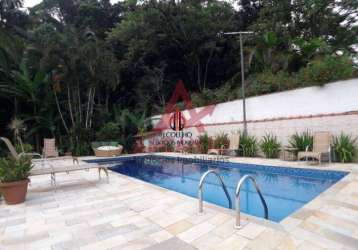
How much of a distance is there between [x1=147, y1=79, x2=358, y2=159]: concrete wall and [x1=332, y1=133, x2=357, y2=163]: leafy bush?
1.15 ft

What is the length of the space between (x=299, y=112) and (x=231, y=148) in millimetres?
3257

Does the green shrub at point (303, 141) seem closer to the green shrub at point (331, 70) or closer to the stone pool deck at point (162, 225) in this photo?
the green shrub at point (331, 70)

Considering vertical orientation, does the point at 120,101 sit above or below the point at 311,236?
above

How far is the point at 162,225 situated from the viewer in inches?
150

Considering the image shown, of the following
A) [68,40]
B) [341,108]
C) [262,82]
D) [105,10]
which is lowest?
[341,108]

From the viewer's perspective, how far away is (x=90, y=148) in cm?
1486

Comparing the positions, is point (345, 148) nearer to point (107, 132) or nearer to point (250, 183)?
point (250, 183)

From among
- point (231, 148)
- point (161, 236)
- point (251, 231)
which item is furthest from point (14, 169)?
point (231, 148)

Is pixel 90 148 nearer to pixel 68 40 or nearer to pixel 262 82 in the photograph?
pixel 68 40

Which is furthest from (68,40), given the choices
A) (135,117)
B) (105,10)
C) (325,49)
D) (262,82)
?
(325,49)

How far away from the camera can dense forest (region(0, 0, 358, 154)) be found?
13305 millimetres

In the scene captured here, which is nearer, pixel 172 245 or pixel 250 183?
pixel 172 245

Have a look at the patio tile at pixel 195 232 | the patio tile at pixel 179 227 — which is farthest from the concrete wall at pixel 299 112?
the patio tile at pixel 179 227

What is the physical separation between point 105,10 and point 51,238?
72.2ft
